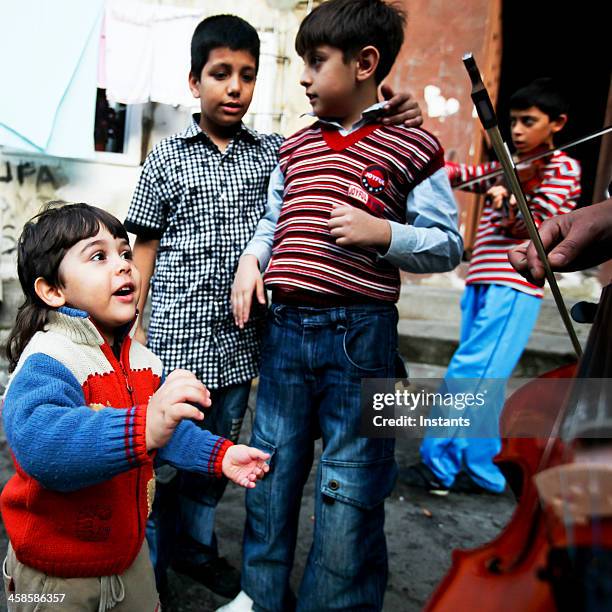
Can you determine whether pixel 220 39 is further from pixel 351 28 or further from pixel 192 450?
pixel 192 450

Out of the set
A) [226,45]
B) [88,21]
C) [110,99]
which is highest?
[88,21]

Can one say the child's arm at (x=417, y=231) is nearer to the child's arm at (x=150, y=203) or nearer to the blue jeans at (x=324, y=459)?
the blue jeans at (x=324, y=459)

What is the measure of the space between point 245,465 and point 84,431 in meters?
0.31

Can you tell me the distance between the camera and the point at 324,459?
1.57m

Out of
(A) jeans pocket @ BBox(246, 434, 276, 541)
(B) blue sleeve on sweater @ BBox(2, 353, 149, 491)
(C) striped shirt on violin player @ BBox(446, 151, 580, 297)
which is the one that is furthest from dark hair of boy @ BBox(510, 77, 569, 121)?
(B) blue sleeve on sweater @ BBox(2, 353, 149, 491)

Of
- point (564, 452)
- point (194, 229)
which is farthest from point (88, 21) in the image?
point (564, 452)

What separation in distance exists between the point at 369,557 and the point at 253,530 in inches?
12.6

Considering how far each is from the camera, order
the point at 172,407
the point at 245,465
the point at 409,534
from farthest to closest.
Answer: the point at 409,534
the point at 245,465
the point at 172,407

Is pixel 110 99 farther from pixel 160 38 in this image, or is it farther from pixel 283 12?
pixel 283 12

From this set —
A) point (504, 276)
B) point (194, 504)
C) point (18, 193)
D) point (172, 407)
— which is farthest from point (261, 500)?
point (18, 193)

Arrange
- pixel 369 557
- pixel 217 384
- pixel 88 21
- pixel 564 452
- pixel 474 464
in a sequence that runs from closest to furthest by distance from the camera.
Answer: pixel 564 452
pixel 369 557
pixel 217 384
pixel 474 464
pixel 88 21

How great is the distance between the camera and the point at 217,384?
1.79 meters

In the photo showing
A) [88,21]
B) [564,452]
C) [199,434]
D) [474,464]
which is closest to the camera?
[564,452]

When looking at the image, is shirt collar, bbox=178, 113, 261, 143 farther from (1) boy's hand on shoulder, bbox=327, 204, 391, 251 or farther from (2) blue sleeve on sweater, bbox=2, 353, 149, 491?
(2) blue sleeve on sweater, bbox=2, 353, 149, 491
